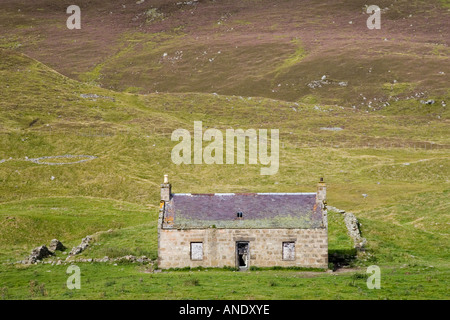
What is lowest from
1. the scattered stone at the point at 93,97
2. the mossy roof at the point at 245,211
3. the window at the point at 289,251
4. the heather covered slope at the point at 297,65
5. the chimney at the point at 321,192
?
the window at the point at 289,251

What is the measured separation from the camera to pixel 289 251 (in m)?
41.3

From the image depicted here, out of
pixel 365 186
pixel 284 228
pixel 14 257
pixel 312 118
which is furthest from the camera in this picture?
pixel 312 118

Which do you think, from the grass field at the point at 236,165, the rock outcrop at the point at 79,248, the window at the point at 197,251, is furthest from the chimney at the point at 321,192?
the rock outcrop at the point at 79,248

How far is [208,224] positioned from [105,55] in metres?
165

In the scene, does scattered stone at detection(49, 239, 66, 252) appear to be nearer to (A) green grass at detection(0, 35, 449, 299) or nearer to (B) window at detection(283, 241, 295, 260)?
(A) green grass at detection(0, 35, 449, 299)

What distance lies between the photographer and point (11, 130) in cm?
10175

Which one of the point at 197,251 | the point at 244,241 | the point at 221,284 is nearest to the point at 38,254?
the point at 197,251

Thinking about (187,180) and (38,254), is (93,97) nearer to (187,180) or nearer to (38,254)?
(187,180)

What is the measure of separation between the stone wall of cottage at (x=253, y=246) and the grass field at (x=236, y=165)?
149 centimetres

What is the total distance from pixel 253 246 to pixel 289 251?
2.45 m

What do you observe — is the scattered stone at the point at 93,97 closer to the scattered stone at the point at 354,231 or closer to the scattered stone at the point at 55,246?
the scattered stone at the point at 55,246

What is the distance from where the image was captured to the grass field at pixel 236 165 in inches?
1508
